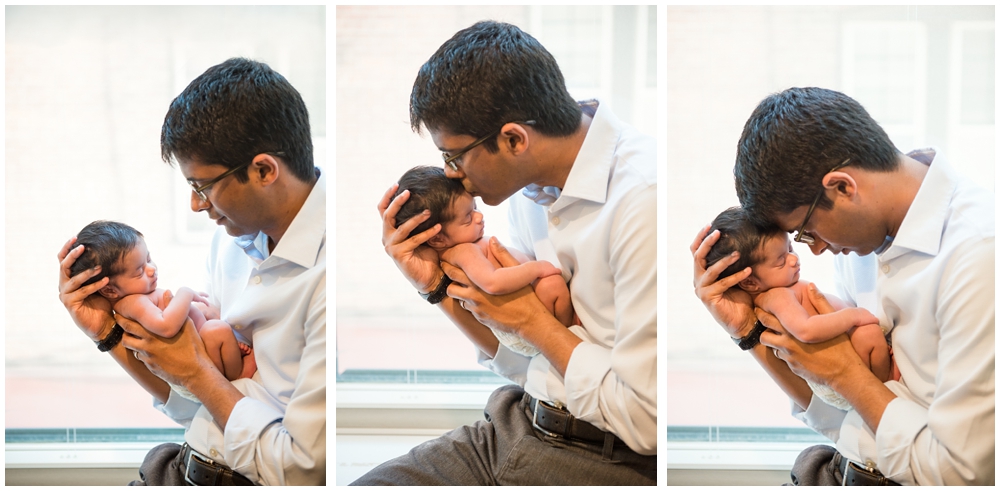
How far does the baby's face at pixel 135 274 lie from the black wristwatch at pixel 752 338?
68.1 inches

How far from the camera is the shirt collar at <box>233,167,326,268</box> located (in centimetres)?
244

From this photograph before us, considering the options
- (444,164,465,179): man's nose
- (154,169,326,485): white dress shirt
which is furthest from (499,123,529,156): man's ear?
(154,169,326,485): white dress shirt

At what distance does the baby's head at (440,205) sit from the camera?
95.5 inches

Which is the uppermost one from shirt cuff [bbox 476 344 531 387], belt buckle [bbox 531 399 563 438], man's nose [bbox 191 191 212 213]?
man's nose [bbox 191 191 212 213]

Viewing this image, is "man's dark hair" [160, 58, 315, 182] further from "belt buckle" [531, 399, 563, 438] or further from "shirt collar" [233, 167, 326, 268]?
"belt buckle" [531, 399, 563, 438]

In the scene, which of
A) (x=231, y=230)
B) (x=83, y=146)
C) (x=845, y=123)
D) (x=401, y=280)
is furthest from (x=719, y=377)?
(x=83, y=146)

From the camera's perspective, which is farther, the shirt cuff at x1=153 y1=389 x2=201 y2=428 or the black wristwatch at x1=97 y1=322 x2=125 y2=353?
the shirt cuff at x1=153 y1=389 x2=201 y2=428

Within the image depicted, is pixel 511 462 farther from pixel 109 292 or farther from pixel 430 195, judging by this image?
pixel 109 292

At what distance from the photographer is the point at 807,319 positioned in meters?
2.31

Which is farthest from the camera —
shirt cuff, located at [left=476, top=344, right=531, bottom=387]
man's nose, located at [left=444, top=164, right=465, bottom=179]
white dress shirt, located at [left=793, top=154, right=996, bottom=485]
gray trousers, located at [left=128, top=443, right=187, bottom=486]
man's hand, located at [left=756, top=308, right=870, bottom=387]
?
shirt cuff, located at [left=476, top=344, right=531, bottom=387]

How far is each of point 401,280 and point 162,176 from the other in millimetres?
811

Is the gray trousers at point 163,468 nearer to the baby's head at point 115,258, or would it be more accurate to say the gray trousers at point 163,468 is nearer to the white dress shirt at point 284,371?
the white dress shirt at point 284,371

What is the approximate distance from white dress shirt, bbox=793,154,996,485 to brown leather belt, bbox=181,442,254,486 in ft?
5.92

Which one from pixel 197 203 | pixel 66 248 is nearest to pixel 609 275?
pixel 197 203
